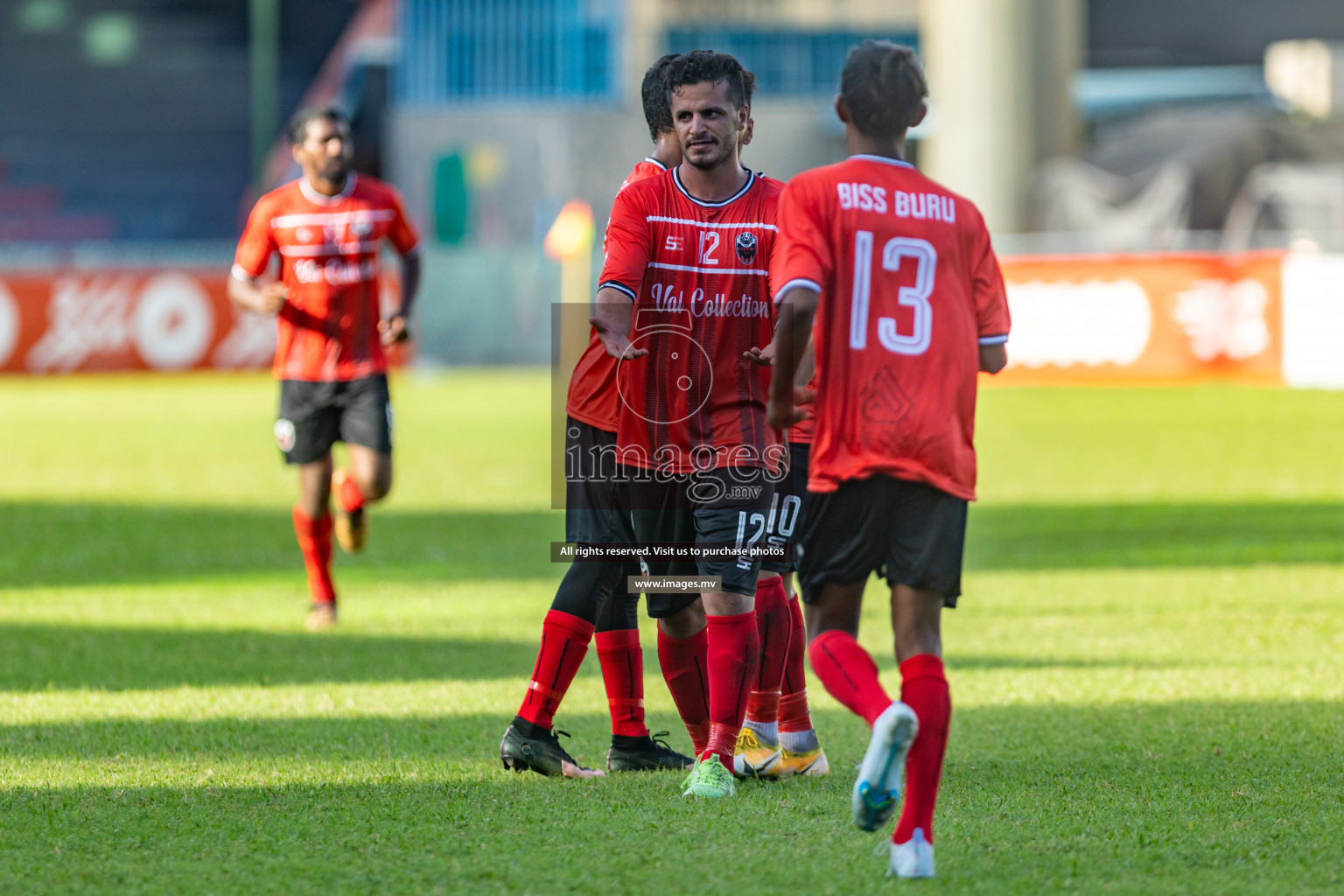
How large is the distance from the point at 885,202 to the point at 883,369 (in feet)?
1.32

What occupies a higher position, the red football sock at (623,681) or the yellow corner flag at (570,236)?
the yellow corner flag at (570,236)

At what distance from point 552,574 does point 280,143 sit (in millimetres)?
41869

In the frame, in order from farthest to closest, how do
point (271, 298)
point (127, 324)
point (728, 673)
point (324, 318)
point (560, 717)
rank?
point (127, 324) → point (324, 318) → point (271, 298) → point (560, 717) → point (728, 673)

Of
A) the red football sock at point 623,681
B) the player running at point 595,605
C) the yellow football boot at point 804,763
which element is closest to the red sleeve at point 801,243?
the player running at point 595,605

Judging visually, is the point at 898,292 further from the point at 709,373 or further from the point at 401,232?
the point at 401,232

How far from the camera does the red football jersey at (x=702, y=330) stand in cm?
522

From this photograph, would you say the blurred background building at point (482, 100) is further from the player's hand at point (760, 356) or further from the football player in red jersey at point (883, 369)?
the football player in red jersey at point (883, 369)

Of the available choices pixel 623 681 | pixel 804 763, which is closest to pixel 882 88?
pixel 623 681

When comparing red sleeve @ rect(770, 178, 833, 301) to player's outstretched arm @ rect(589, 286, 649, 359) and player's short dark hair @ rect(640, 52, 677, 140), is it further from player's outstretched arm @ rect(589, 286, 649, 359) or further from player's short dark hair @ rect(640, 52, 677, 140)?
player's short dark hair @ rect(640, 52, 677, 140)

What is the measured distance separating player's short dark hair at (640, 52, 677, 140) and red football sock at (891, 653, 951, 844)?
1.86m

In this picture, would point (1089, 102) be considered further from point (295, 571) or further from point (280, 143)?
point (295, 571)

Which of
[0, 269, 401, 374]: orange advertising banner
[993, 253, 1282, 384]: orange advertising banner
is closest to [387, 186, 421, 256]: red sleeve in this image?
[993, 253, 1282, 384]: orange advertising banner

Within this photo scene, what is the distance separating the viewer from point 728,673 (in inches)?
205

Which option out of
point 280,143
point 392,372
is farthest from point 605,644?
point 280,143
